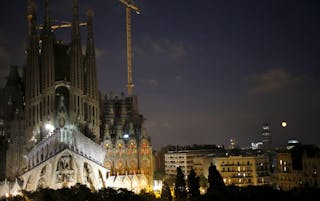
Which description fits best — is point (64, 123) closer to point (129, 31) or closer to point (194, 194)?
point (194, 194)

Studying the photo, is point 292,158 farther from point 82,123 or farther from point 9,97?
point 9,97

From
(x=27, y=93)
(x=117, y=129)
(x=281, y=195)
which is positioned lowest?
(x=281, y=195)

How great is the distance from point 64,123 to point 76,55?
24899mm

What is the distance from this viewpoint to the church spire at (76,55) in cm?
10629

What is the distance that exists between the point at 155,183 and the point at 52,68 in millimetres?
41080

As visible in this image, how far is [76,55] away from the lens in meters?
108

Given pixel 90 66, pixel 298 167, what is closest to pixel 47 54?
pixel 90 66

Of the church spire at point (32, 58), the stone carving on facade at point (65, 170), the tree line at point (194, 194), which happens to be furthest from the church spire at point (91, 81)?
the tree line at point (194, 194)

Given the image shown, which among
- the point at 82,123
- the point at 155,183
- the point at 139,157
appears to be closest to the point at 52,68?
the point at 82,123

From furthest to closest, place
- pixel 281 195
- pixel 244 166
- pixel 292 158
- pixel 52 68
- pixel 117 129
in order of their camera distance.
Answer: pixel 244 166 → pixel 117 129 → pixel 52 68 → pixel 292 158 → pixel 281 195

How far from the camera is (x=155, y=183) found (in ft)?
360

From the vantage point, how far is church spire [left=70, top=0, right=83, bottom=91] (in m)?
106

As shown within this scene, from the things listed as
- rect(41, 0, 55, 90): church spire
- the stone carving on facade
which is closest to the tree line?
the stone carving on facade

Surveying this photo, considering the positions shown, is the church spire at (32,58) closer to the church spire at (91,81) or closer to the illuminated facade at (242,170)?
the church spire at (91,81)
